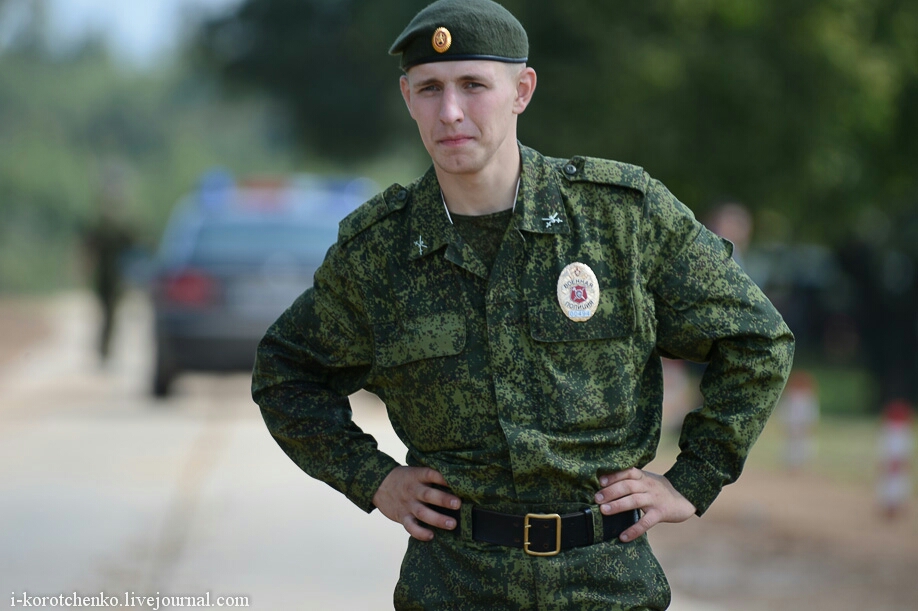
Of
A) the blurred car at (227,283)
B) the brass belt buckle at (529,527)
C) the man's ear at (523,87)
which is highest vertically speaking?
the blurred car at (227,283)

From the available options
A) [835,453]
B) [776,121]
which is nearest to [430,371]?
[835,453]

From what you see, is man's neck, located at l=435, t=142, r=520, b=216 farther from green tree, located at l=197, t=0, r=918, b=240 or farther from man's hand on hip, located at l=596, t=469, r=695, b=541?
green tree, located at l=197, t=0, r=918, b=240

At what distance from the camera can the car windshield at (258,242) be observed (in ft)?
37.2

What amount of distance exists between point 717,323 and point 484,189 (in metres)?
0.55

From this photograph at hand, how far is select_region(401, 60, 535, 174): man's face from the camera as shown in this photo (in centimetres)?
286

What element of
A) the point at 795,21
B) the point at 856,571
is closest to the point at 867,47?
the point at 795,21

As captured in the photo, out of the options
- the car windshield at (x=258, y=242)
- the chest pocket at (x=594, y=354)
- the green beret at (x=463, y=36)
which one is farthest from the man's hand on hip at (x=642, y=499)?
the car windshield at (x=258, y=242)

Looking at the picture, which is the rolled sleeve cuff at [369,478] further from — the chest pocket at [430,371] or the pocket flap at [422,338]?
the pocket flap at [422,338]

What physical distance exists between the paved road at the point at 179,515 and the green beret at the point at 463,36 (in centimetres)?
322

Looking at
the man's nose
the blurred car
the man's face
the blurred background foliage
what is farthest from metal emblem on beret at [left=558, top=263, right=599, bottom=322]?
the blurred car

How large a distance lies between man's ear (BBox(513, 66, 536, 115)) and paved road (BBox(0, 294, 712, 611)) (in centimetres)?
312

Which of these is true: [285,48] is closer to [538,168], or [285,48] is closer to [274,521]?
[274,521]

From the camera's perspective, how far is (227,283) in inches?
440

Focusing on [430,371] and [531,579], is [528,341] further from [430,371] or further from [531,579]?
[531,579]
